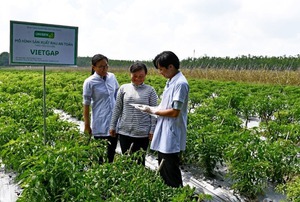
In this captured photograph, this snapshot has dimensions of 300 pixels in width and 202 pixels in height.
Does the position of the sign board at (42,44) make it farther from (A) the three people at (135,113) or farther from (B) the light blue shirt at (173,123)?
(B) the light blue shirt at (173,123)

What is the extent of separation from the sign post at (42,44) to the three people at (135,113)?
0.82 m

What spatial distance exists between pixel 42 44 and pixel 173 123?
1754 millimetres

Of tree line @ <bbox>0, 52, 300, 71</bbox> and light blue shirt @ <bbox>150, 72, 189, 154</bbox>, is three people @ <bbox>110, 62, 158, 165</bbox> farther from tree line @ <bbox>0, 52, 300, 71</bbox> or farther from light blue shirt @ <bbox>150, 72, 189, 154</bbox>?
tree line @ <bbox>0, 52, 300, 71</bbox>

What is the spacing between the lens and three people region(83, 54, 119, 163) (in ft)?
12.1

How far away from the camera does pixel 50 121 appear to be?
4395mm

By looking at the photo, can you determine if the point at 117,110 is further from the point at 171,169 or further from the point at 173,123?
the point at 171,169

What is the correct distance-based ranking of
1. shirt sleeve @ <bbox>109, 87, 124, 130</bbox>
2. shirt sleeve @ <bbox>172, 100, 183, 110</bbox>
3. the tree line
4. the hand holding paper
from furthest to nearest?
the tree line < shirt sleeve @ <bbox>109, 87, 124, 130</bbox> < the hand holding paper < shirt sleeve @ <bbox>172, 100, 183, 110</bbox>

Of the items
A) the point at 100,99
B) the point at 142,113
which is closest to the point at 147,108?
the point at 142,113

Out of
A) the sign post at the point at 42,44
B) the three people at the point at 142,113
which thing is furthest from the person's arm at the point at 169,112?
the sign post at the point at 42,44

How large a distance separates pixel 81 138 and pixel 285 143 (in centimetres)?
245

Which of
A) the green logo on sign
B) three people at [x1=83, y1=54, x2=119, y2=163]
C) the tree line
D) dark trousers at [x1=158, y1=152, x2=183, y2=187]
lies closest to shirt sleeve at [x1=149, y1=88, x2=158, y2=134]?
dark trousers at [x1=158, y1=152, x2=183, y2=187]

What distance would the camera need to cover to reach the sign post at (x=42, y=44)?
11.5 ft

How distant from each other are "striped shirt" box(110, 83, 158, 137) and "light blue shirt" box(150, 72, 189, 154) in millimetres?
343

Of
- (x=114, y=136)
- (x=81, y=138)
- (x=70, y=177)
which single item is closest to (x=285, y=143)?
(x=114, y=136)
